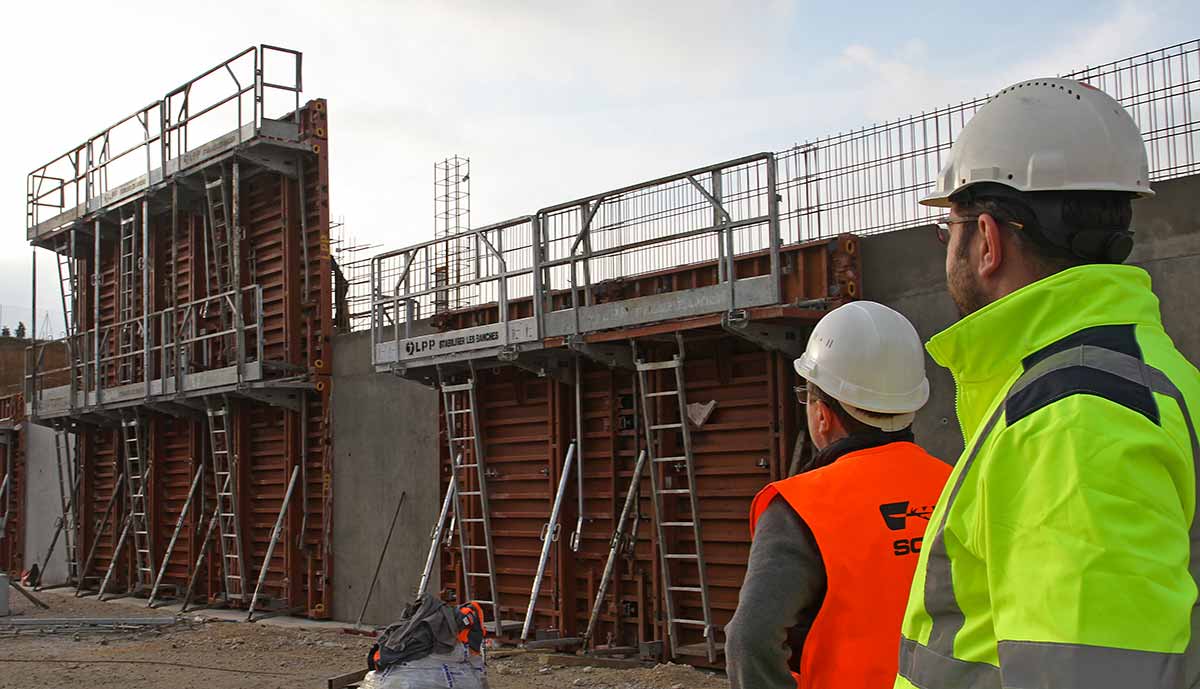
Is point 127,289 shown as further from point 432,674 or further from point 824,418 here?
point 824,418

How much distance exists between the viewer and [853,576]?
2.68 metres

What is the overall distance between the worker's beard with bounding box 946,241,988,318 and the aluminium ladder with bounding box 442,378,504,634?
1139cm

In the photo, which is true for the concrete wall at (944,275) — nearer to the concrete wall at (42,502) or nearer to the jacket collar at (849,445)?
the jacket collar at (849,445)

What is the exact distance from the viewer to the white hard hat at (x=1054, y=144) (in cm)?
188

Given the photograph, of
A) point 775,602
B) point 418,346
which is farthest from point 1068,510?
point 418,346

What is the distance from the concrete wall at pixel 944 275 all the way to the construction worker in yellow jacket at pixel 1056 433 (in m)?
6.54

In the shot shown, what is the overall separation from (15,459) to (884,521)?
2645 cm

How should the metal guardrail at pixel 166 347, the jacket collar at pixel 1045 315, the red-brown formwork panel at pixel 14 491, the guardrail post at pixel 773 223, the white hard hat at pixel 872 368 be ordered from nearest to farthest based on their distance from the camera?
the jacket collar at pixel 1045 315 → the white hard hat at pixel 872 368 → the guardrail post at pixel 773 223 → the metal guardrail at pixel 166 347 → the red-brown formwork panel at pixel 14 491

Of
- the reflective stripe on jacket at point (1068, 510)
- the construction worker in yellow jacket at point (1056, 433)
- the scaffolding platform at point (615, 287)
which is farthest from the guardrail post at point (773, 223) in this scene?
the reflective stripe on jacket at point (1068, 510)

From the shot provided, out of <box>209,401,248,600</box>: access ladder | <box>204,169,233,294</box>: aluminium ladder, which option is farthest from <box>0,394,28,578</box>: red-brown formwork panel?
<box>204,169,233,294</box>: aluminium ladder

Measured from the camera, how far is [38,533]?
2438 cm

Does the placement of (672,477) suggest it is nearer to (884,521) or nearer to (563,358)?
(563,358)

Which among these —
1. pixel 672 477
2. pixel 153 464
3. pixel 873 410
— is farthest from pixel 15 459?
pixel 873 410

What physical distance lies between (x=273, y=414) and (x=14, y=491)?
1143 cm
